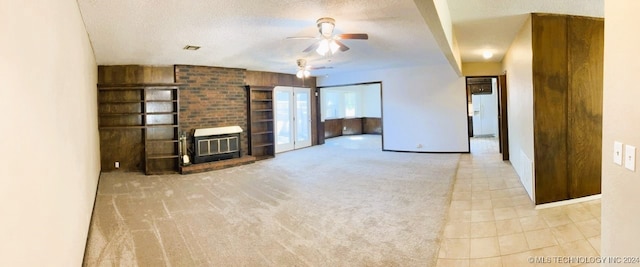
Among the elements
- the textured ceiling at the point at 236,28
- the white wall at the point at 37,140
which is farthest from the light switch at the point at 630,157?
the white wall at the point at 37,140

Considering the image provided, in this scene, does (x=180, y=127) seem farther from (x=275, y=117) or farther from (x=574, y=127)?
(x=574, y=127)

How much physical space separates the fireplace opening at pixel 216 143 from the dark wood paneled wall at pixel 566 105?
5.55 meters

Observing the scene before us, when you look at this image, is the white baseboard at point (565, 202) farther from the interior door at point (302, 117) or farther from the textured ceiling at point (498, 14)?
the interior door at point (302, 117)

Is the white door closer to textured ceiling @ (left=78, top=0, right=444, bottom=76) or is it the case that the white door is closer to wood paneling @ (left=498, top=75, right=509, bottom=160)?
textured ceiling @ (left=78, top=0, right=444, bottom=76)

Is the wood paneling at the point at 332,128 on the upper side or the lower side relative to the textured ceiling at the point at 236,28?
lower

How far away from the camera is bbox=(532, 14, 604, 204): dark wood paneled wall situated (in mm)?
3514

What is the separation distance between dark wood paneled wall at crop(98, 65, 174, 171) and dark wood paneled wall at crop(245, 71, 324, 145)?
193 cm

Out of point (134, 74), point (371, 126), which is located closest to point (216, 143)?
point (134, 74)

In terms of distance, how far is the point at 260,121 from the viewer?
802 centimetres

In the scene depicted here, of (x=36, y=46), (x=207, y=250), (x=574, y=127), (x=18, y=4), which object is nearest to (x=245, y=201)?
(x=207, y=250)

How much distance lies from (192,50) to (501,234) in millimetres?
4801

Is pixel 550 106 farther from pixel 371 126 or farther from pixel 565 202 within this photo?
pixel 371 126

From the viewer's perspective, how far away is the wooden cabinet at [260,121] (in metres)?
7.72

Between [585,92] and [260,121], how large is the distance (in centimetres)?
627
